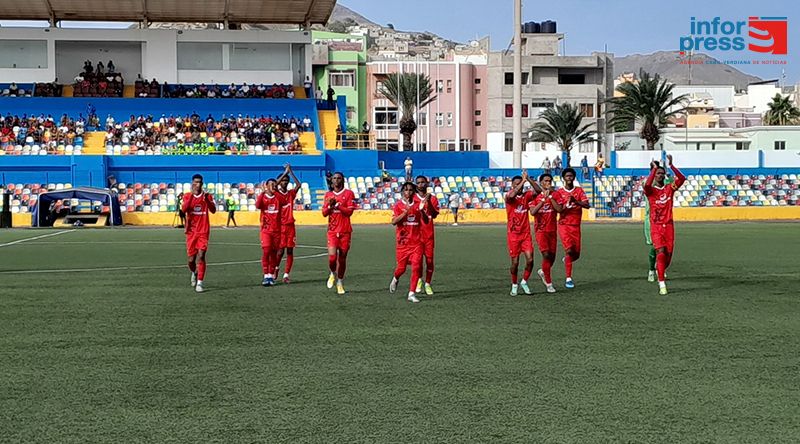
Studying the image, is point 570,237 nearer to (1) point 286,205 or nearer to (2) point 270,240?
(1) point 286,205

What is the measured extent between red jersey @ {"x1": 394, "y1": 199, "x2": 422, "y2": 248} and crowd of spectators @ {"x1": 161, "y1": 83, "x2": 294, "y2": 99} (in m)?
44.0

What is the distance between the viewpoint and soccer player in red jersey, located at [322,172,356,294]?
650 inches

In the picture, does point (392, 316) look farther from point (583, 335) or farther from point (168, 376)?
point (168, 376)

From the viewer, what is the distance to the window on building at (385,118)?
9150 centimetres

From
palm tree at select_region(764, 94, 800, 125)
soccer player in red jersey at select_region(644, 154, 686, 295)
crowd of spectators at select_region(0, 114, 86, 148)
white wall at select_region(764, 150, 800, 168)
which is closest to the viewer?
soccer player in red jersey at select_region(644, 154, 686, 295)

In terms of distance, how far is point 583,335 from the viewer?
1179cm

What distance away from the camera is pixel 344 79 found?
3607 inches

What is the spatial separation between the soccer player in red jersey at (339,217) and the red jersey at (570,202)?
348cm

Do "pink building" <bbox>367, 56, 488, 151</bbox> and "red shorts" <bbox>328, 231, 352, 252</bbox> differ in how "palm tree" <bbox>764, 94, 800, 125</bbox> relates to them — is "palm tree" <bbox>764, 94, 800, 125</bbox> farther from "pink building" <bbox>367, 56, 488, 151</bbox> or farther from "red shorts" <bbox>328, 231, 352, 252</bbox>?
"red shorts" <bbox>328, 231, 352, 252</bbox>

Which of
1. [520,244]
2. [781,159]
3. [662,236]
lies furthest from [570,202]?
[781,159]

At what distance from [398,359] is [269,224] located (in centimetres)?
816

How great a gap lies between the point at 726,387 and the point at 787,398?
1.97 feet

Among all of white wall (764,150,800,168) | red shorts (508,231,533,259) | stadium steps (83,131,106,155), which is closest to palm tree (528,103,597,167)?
white wall (764,150,800,168)

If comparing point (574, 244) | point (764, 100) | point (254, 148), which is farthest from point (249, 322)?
point (764, 100)
